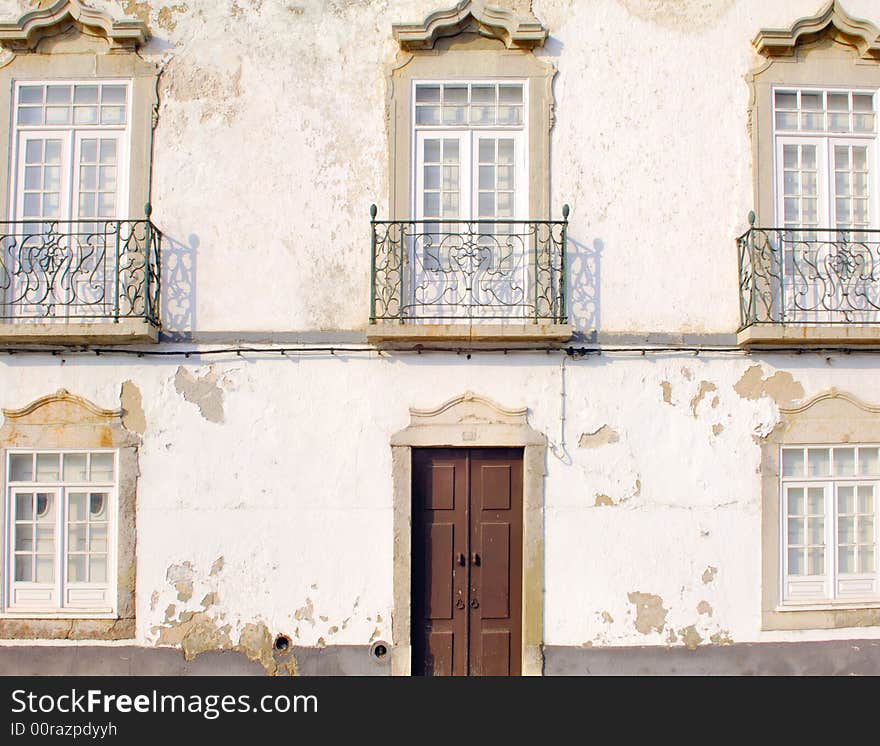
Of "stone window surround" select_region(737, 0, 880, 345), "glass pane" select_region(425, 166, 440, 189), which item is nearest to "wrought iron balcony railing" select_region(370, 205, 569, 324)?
"glass pane" select_region(425, 166, 440, 189)

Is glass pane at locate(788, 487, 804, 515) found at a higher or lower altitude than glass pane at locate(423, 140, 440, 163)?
lower

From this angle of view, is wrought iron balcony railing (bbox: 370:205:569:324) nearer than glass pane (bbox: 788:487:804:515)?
Yes

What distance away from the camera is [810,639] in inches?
284

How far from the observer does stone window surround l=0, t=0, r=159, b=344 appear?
7.38 m

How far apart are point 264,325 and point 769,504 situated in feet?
16.6

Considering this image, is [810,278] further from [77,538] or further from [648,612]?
[77,538]

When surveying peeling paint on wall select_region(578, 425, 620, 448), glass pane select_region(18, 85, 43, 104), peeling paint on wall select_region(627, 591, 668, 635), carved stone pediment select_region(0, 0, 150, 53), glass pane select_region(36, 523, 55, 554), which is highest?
carved stone pediment select_region(0, 0, 150, 53)

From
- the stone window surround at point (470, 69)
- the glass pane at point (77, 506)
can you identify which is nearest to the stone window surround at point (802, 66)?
the stone window surround at point (470, 69)

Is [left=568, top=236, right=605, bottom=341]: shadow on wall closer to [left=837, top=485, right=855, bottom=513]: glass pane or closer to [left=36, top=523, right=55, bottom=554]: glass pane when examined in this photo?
[left=837, top=485, right=855, bottom=513]: glass pane

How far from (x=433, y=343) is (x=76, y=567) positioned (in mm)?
3978

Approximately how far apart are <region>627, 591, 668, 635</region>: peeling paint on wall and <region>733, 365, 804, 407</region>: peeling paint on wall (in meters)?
2.09

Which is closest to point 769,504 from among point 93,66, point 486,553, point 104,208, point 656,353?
point 656,353

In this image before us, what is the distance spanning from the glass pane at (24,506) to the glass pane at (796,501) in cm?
723

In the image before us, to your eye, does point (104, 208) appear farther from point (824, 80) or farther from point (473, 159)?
point (824, 80)
